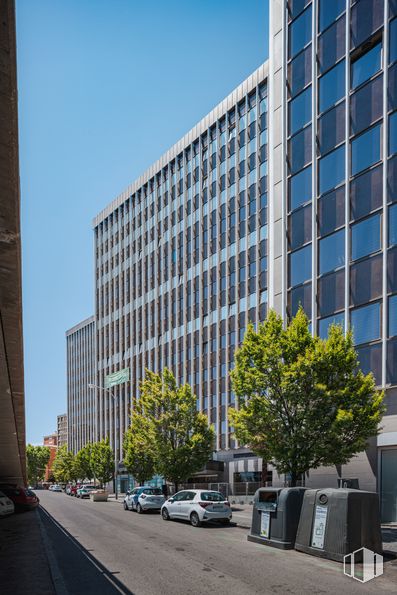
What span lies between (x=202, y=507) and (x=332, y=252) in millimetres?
12418

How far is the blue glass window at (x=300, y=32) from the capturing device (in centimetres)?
3125

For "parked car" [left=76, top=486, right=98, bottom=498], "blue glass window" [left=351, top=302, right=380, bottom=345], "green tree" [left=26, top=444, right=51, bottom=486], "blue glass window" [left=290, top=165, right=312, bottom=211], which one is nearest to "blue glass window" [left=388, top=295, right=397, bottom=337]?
"blue glass window" [left=351, top=302, right=380, bottom=345]

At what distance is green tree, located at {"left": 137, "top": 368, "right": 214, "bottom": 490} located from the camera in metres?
37.0

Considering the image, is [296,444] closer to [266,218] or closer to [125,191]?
[266,218]

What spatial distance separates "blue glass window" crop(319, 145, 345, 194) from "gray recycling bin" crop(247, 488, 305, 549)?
1562 cm

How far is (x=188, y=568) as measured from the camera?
13414 mm

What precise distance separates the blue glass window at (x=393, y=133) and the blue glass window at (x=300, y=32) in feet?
28.4

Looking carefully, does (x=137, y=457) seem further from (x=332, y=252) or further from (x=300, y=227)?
(x=332, y=252)

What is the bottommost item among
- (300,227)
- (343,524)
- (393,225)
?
(343,524)

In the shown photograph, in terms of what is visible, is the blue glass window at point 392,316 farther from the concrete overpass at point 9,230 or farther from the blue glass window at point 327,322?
the concrete overpass at point 9,230

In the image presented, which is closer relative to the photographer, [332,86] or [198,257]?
[332,86]

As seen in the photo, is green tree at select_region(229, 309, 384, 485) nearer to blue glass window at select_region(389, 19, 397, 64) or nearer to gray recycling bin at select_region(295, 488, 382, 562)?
gray recycling bin at select_region(295, 488, 382, 562)

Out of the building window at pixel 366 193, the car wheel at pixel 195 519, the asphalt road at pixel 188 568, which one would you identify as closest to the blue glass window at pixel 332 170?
the building window at pixel 366 193

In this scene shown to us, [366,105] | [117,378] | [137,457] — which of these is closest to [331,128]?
[366,105]
